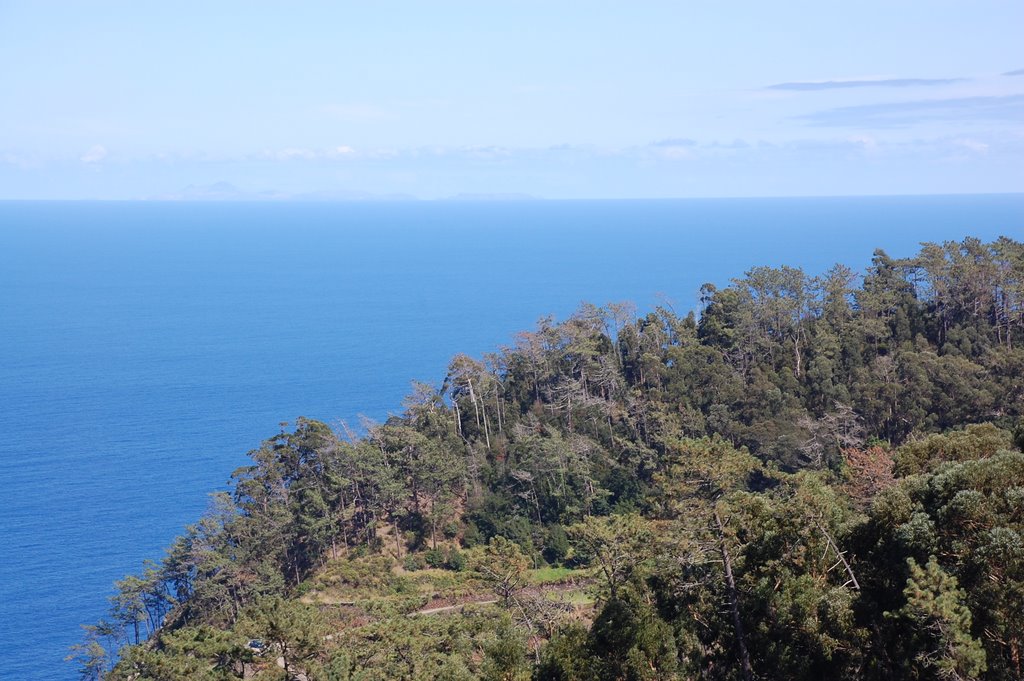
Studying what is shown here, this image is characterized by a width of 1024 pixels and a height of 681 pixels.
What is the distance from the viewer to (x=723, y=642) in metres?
19.0

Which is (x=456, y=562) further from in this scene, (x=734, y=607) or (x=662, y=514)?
(x=734, y=607)

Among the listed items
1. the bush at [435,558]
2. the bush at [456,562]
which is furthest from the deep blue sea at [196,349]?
the bush at [456,562]

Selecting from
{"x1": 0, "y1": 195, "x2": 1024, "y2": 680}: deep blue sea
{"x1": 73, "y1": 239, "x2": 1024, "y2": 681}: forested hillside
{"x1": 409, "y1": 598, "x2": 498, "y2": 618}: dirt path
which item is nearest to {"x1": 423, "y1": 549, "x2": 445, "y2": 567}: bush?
{"x1": 73, "y1": 239, "x2": 1024, "y2": 681}: forested hillside

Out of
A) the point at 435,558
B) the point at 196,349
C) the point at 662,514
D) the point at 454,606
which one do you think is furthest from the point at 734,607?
the point at 196,349

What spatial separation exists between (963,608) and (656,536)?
11.2 m

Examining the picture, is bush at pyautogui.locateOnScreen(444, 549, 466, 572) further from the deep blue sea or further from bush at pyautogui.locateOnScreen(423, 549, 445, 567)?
the deep blue sea

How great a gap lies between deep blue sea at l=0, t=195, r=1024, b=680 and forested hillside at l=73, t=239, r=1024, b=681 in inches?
237

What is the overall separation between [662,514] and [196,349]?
68.8 m

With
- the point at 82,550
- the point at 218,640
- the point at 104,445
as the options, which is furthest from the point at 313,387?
the point at 218,640

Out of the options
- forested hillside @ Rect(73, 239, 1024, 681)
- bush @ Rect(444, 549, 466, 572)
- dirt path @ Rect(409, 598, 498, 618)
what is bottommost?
bush @ Rect(444, 549, 466, 572)

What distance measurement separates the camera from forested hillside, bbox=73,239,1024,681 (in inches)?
649

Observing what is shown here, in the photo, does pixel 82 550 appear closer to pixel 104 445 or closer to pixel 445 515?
pixel 104 445

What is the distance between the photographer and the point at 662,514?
31.9 m

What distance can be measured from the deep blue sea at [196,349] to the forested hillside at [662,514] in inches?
237
